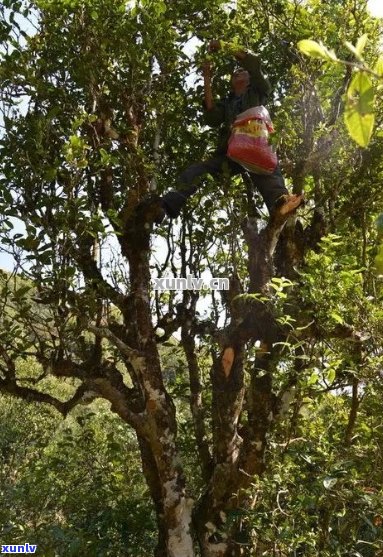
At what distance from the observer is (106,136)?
427cm

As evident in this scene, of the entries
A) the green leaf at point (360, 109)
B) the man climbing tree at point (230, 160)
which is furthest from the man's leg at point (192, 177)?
the green leaf at point (360, 109)

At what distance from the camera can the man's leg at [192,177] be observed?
403 centimetres

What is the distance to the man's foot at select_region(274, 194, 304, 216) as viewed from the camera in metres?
3.89

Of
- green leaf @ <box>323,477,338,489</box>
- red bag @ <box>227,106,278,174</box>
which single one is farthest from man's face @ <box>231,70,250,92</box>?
green leaf @ <box>323,477,338,489</box>

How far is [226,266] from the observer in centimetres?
493

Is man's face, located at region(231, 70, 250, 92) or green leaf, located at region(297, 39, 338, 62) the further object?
man's face, located at region(231, 70, 250, 92)

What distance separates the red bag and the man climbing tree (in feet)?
0.62

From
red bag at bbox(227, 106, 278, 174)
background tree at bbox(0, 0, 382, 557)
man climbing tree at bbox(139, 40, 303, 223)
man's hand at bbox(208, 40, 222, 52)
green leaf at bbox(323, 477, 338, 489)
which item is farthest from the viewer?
man's hand at bbox(208, 40, 222, 52)

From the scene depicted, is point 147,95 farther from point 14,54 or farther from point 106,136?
point 14,54

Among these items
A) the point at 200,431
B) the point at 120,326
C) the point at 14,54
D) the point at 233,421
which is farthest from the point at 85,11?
the point at 200,431

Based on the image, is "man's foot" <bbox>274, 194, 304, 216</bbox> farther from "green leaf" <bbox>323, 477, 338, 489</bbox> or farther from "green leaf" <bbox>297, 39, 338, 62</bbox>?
"green leaf" <bbox>297, 39, 338, 62</bbox>

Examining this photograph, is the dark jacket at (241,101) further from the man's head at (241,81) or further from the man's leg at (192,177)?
the man's leg at (192,177)

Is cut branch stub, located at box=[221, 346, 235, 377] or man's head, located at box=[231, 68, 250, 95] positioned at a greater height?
man's head, located at box=[231, 68, 250, 95]

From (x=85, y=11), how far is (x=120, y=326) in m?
2.46
